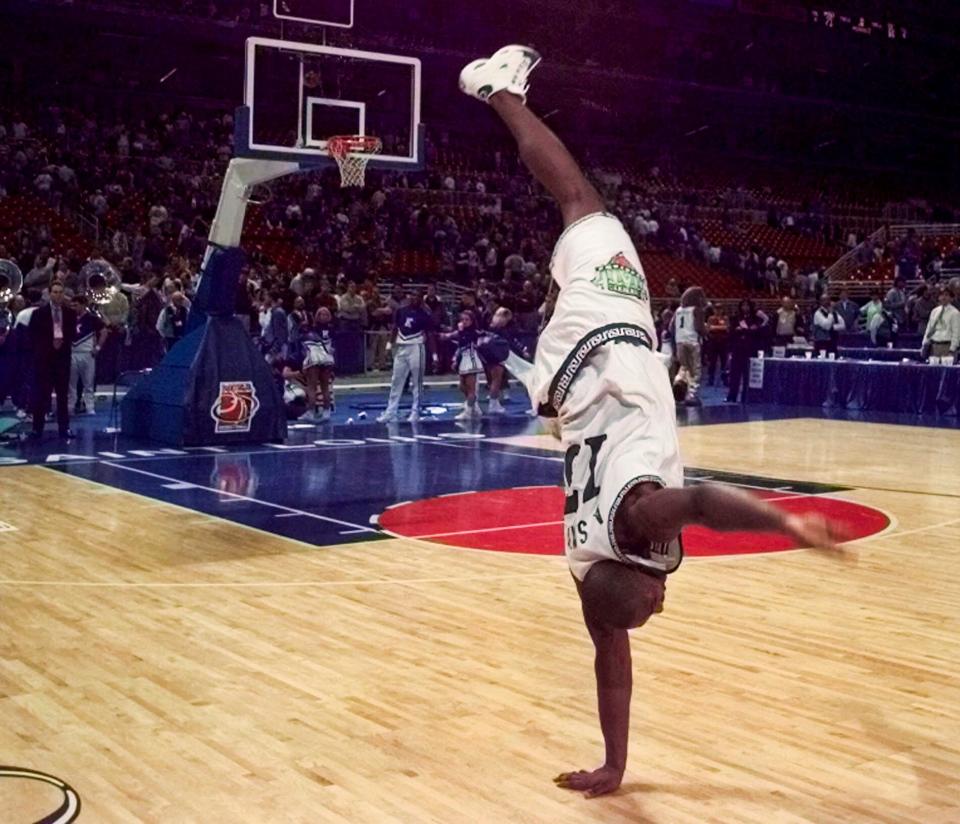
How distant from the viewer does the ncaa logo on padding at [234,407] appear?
13.3m

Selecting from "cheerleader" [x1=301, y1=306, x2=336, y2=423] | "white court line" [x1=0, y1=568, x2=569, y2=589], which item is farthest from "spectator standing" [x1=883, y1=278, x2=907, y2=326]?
"white court line" [x1=0, y1=568, x2=569, y2=589]

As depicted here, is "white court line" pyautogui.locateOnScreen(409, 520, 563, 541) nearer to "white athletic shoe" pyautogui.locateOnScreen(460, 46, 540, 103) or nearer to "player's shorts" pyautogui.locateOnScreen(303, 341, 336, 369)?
"white athletic shoe" pyautogui.locateOnScreen(460, 46, 540, 103)

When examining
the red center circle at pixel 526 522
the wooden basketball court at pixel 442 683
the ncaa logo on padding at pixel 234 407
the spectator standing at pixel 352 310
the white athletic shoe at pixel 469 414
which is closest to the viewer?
the wooden basketball court at pixel 442 683

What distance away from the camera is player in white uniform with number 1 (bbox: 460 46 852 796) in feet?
11.6

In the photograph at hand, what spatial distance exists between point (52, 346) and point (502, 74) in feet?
35.7

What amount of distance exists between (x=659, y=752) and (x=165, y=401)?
10014 millimetres

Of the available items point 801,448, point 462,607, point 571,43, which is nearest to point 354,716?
point 462,607

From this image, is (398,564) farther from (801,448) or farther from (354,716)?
(801,448)

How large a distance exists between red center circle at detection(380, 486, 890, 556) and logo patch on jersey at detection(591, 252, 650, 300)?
4.14m

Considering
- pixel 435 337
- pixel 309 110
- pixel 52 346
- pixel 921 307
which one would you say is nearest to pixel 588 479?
pixel 309 110

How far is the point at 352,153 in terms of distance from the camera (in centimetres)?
1217

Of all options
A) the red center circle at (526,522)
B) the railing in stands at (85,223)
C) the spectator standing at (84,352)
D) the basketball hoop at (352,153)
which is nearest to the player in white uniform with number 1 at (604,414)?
the red center circle at (526,522)

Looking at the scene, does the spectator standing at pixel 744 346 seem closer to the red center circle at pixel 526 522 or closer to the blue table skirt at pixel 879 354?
the blue table skirt at pixel 879 354

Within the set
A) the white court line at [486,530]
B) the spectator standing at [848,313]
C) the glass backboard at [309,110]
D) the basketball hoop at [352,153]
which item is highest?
the glass backboard at [309,110]
